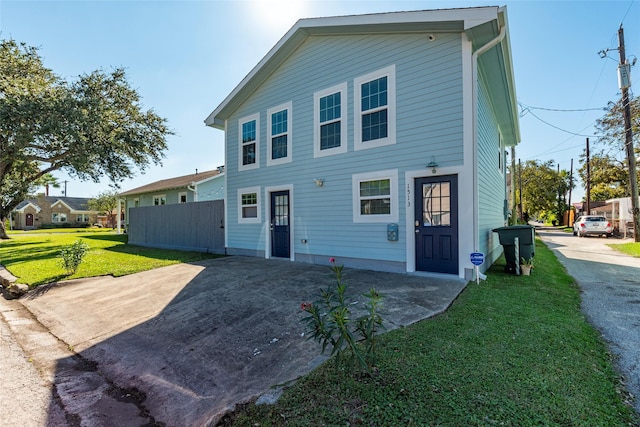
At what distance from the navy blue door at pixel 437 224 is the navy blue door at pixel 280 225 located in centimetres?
396

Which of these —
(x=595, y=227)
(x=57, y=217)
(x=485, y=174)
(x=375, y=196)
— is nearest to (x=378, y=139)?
(x=375, y=196)

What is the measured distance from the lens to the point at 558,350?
9.90ft

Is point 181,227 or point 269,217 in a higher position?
point 269,217

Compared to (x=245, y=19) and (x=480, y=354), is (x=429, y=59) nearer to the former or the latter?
(x=245, y=19)

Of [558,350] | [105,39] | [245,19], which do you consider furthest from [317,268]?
[105,39]

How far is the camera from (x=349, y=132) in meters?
7.55

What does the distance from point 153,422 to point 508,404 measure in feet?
8.93

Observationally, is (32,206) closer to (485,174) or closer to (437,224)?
(437,224)

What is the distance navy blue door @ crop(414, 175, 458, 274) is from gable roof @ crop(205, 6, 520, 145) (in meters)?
2.87

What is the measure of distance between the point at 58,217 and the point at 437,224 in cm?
5593

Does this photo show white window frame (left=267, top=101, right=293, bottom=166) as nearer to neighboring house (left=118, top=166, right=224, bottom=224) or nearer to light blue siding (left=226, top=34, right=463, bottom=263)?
light blue siding (left=226, top=34, right=463, bottom=263)

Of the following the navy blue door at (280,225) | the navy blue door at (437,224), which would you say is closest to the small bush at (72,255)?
the navy blue door at (280,225)

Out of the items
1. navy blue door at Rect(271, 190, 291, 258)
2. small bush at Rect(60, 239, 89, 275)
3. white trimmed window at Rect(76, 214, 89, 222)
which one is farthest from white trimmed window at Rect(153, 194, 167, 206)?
white trimmed window at Rect(76, 214, 89, 222)

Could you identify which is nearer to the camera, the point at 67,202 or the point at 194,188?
the point at 194,188
